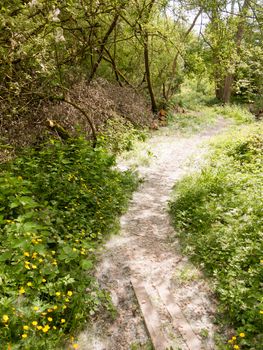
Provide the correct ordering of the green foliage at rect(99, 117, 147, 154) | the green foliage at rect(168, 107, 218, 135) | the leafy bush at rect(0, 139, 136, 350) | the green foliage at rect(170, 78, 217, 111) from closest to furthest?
the leafy bush at rect(0, 139, 136, 350) < the green foliage at rect(99, 117, 147, 154) < the green foliage at rect(168, 107, 218, 135) < the green foliage at rect(170, 78, 217, 111)

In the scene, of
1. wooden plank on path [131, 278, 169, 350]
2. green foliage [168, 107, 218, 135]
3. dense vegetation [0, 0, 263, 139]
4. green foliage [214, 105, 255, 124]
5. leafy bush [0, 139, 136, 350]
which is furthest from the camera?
green foliage [214, 105, 255, 124]

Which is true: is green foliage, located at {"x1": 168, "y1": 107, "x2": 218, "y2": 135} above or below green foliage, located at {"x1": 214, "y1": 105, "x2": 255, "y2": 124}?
below

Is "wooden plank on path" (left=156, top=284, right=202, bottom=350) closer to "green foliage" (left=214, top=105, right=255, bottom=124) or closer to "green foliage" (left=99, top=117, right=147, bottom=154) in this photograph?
"green foliage" (left=99, top=117, right=147, bottom=154)

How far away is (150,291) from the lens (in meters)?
3.66

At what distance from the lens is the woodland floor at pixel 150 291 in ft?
9.93

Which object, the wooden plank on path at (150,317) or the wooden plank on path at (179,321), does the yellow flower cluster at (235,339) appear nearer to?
the wooden plank on path at (179,321)

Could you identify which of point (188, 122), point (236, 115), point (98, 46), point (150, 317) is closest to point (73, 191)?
point (150, 317)

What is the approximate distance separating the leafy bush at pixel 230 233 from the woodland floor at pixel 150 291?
0.70 feet

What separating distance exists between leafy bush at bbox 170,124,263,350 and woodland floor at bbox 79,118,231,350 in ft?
0.70

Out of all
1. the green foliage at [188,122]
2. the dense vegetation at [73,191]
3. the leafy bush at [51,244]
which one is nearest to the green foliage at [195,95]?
the green foliage at [188,122]

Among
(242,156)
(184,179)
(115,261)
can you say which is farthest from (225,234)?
(242,156)

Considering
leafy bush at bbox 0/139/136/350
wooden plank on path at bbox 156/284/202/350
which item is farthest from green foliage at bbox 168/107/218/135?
wooden plank on path at bbox 156/284/202/350

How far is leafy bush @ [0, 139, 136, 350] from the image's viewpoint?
2.67m

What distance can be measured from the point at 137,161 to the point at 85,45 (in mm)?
3389
